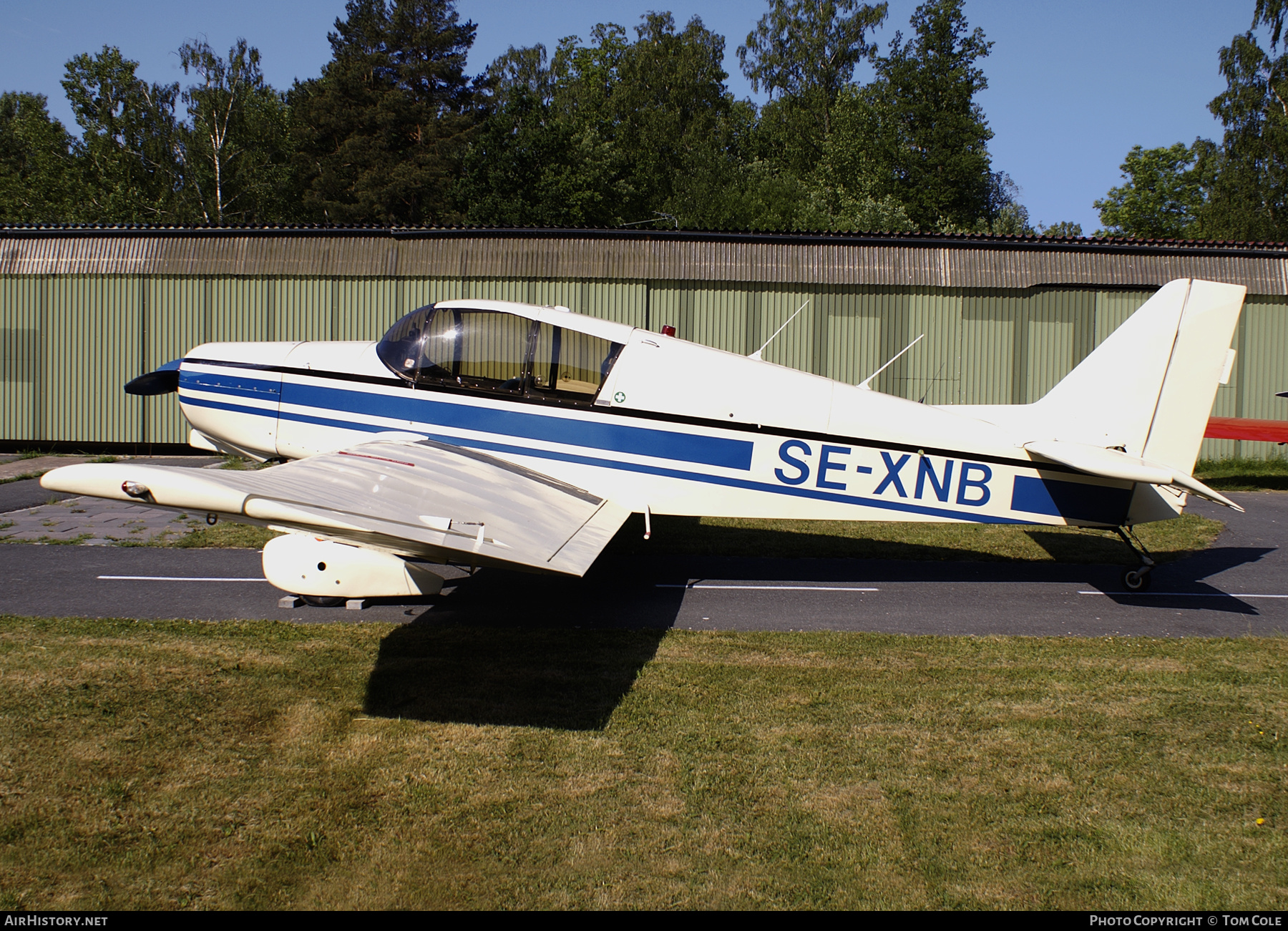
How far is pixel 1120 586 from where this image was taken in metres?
8.27

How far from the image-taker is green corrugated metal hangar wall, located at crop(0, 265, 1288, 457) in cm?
1653

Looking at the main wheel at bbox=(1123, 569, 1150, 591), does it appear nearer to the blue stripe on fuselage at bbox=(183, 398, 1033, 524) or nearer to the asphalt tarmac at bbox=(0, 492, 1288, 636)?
the asphalt tarmac at bbox=(0, 492, 1288, 636)

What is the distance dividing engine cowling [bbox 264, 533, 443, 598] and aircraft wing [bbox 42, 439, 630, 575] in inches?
5.8

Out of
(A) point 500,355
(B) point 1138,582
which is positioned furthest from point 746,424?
(B) point 1138,582

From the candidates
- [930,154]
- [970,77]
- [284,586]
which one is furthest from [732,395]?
[970,77]

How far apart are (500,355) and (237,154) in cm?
4186

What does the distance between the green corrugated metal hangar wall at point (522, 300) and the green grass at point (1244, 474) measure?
620 millimetres

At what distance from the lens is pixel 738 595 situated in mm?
7828

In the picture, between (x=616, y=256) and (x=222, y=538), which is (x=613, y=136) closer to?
(x=616, y=256)

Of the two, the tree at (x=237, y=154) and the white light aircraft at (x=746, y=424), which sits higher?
the tree at (x=237, y=154)

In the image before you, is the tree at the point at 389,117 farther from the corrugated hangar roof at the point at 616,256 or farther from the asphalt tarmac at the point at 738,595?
the asphalt tarmac at the point at 738,595

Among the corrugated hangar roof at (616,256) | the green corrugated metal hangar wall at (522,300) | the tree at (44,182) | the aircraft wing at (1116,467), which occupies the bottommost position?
the aircraft wing at (1116,467)

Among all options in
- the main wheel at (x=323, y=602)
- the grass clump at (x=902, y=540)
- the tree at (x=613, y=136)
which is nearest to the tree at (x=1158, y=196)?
the tree at (x=613, y=136)

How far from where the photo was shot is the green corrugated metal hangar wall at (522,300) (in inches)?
651
